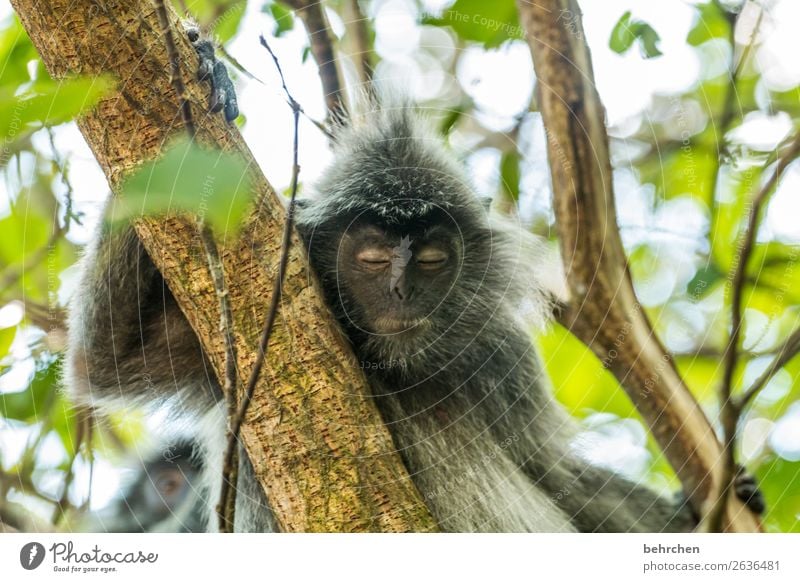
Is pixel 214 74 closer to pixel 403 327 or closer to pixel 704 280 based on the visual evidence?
pixel 403 327

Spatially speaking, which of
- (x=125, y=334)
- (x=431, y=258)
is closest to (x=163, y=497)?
(x=125, y=334)

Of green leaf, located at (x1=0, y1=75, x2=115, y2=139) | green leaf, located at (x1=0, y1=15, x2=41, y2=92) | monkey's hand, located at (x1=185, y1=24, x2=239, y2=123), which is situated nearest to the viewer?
green leaf, located at (x1=0, y1=75, x2=115, y2=139)

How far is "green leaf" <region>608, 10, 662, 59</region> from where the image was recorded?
7.72ft

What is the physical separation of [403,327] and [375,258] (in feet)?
0.72

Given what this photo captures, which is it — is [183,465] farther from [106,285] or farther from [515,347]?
[515,347]

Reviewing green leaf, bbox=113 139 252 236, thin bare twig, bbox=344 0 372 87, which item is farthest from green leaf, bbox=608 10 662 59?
green leaf, bbox=113 139 252 236

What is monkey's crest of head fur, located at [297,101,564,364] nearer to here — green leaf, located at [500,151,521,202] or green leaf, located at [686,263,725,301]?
green leaf, located at [500,151,521,202]

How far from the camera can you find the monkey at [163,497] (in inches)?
93.9

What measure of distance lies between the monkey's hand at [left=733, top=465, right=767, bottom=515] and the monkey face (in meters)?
0.99

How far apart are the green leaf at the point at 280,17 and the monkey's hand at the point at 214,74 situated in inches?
10.4

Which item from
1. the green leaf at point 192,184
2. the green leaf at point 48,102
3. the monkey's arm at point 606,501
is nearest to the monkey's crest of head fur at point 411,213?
the monkey's arm at point 606,501

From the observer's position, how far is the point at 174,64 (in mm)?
1640

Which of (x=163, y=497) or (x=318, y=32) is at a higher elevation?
(x=318, y=32)
